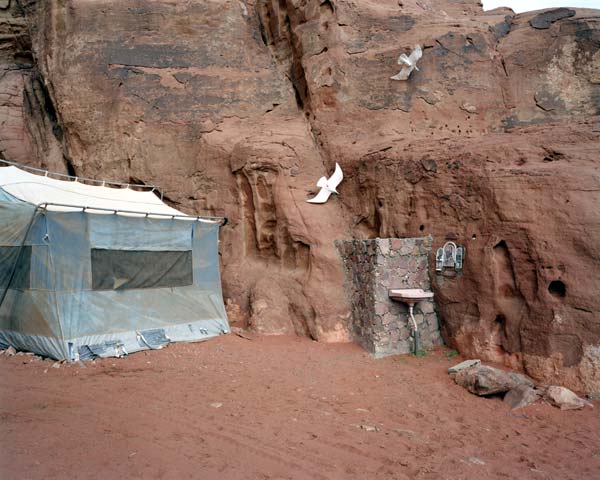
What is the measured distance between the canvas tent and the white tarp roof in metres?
0.03

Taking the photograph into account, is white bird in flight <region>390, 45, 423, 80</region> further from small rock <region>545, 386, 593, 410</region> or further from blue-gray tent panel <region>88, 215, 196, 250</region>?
small rock <region>545, 386, 593, 410</region>

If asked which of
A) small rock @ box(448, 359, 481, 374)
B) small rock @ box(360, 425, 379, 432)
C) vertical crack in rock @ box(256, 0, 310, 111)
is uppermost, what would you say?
vertical crack in rock @ box(256, 0, 310, 111)

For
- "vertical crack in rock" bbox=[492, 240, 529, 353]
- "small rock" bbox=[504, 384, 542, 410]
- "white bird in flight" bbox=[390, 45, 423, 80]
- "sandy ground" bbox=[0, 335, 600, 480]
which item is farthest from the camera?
"white bird in flight" bbox=[390, 45, 423, 80]

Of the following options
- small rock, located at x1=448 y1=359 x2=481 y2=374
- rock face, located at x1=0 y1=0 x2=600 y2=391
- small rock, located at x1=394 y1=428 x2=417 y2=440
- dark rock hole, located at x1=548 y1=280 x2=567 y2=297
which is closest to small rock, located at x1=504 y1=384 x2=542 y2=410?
rock face, located at x1=0 y1=0 x2=600 y2=391

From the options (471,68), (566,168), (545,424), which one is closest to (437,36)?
(471,68)

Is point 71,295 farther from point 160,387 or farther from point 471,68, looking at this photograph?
point 471,68

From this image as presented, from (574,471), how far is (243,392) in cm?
379

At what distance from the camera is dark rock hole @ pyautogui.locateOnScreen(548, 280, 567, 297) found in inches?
283

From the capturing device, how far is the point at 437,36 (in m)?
11.7

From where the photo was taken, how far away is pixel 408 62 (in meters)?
11.1

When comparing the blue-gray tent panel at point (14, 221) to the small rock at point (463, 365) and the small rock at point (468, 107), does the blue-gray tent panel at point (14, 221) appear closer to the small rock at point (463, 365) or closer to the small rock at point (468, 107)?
the small rock at point (463, 365)

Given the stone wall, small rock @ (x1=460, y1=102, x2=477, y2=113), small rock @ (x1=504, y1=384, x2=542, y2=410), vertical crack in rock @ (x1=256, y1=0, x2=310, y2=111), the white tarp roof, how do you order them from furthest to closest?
vertical crack in rock @ (x1=256, y1=0, x2=310, y2=111), small rock @ (x1=460, y1=102, x2=477, y2=113), the white tarp roof, the stone wall, small rock @ (x1=504, y1=384, x2=542, y2=410)

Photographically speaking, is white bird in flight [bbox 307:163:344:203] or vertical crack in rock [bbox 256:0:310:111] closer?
white bird in flight [bbox 307:163:344:203]

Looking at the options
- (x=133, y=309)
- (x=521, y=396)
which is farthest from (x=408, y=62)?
(x=133, y=309)
